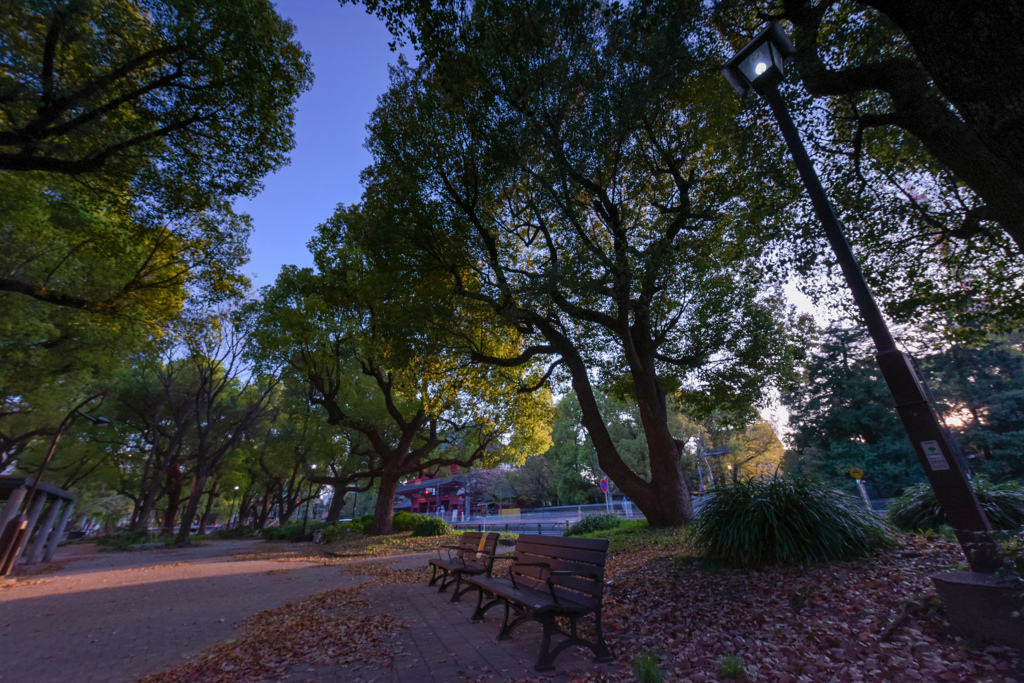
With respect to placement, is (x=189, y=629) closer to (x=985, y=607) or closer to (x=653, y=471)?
(x=985, y=607)

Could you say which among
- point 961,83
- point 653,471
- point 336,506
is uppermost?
point 961,83

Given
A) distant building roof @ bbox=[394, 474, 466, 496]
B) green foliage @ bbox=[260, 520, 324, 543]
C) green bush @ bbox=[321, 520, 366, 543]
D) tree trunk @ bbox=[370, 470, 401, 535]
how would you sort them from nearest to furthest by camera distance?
tree trunk @ bbox=[370, 470, 401, 535] → green bush @ bbox=[321, 520, 366, 543] → green foliage @ bbox=[260, 520, 324, 543] → distant building roof @ bbox=[394, 474, 466, 496]

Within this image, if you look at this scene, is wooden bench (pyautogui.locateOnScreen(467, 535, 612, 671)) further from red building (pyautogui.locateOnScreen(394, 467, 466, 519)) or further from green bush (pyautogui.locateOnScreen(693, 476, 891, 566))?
red building (pyautogui.locateOnScreen(394, 467, 466, 519))

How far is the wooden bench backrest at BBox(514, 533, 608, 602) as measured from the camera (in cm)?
397

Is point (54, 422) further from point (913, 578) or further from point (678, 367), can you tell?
point (913, 578)

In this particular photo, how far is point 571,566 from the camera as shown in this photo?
13.9 ft

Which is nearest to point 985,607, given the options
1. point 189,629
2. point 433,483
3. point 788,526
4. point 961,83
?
point 788,526

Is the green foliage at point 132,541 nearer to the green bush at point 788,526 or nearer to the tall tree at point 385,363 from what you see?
the tall tree at point 385,363

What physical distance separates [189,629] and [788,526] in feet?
26.2

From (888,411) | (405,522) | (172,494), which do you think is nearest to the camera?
(405,522)

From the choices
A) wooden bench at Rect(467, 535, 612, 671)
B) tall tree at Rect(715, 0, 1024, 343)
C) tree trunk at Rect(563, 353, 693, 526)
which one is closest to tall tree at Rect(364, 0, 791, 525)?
tree trunk at Rect(563, 353, 693, 526)

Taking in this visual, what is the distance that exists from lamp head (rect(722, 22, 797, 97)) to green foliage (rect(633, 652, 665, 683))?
570 cm

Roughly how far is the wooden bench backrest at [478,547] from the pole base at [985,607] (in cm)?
434

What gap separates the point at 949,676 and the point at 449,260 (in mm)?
10413
